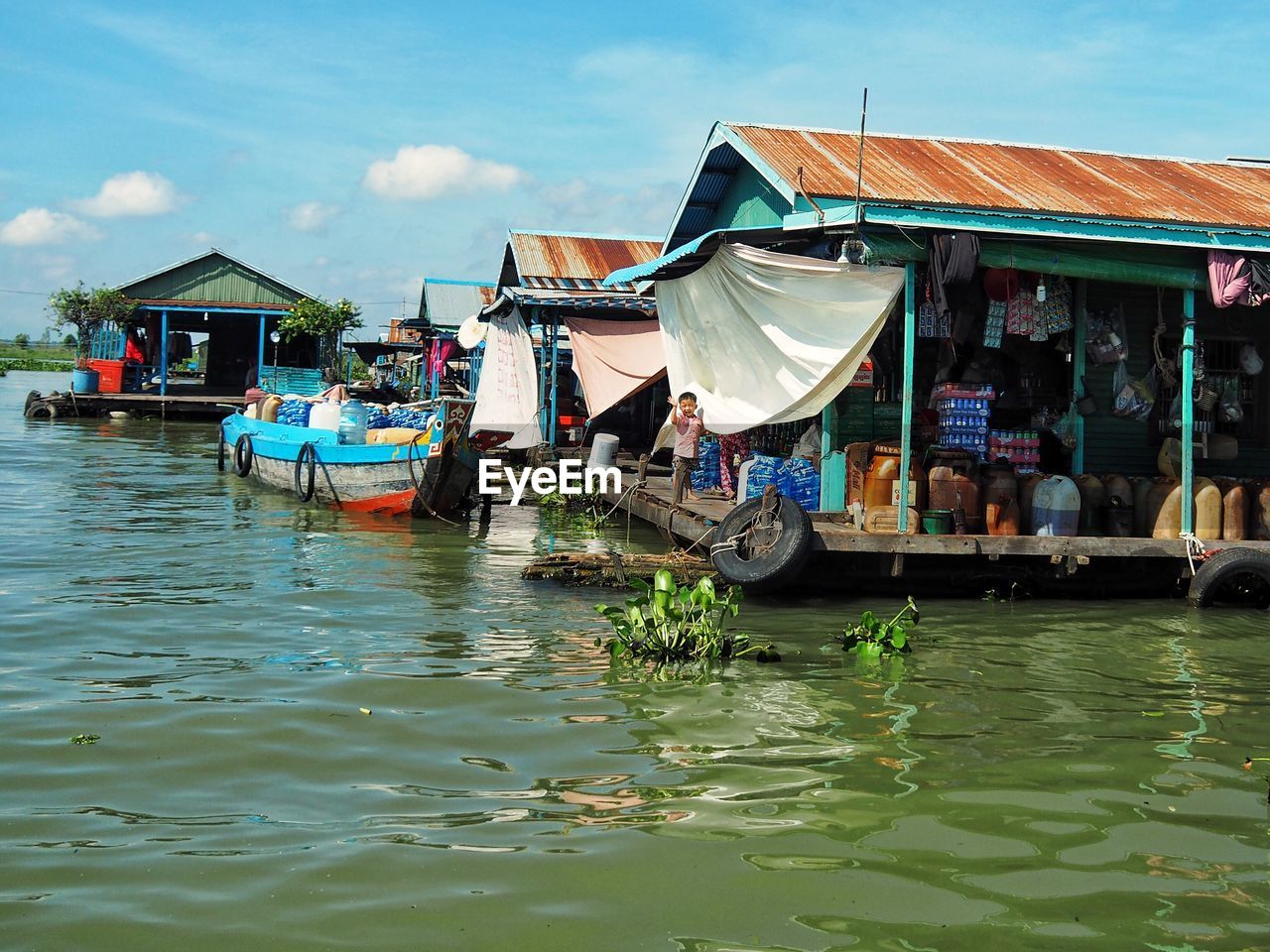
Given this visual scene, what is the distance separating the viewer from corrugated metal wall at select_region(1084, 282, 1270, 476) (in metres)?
Answer: 12.1

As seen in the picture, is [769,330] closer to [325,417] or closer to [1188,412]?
[1188,412]

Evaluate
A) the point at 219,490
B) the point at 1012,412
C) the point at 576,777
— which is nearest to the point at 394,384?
the point at 219,490

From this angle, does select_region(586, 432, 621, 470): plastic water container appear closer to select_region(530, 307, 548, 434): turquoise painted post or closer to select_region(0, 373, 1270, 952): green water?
select_region(530, 307, 548, 434): turquoise painted post

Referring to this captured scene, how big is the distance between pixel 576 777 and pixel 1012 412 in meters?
8.07

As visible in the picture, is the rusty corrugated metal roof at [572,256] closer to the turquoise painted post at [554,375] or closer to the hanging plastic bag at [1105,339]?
the turquoise painted post at [554,375]

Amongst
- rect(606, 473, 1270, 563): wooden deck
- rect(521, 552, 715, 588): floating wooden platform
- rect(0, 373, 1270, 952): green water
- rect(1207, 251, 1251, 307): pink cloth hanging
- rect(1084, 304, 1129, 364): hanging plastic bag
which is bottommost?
rect(0, 373, 1270, 952): green water

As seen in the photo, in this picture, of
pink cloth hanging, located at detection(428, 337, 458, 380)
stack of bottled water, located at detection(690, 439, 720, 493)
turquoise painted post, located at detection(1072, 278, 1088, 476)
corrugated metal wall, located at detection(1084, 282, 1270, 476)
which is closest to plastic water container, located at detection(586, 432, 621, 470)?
stack of bottled water, located at detection(690, 439, 720, 493)

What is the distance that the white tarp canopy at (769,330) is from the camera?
Result: 1024cm

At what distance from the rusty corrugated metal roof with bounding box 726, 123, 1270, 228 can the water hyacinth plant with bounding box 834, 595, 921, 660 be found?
12.9 feet

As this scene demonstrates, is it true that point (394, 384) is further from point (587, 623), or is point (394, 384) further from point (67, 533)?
point (587, 623)

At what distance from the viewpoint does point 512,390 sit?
21281 mm

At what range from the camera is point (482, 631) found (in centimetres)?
859

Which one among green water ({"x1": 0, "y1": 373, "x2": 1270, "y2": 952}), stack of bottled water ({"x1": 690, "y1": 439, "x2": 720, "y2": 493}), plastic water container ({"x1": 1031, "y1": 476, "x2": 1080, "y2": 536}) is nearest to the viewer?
green water ({"x1": 0, "y1": 373, "x2": 1270, "y2": 952})

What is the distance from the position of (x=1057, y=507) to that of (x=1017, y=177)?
3.53 metres
